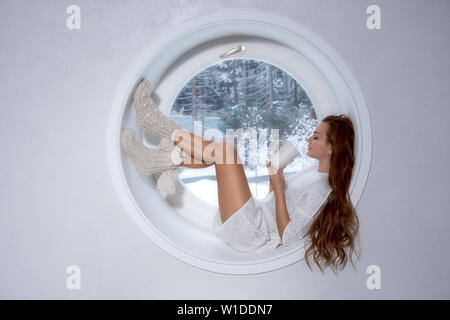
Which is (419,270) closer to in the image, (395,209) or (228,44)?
(395,209)

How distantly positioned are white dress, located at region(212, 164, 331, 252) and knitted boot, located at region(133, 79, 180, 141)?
0.41 m

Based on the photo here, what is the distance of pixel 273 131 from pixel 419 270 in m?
0.85

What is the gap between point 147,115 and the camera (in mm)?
1379

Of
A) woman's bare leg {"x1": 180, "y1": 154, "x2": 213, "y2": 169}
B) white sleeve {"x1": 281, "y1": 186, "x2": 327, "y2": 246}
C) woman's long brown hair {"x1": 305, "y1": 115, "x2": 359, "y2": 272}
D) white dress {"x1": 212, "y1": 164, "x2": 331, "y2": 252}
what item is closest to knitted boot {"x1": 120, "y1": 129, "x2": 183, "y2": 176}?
woman's bare leg {"x1": 180, "y1": 154, "x2": 213, "y2": 169}

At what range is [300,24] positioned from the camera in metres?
1.34

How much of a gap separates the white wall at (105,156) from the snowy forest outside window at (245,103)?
0.45 meters

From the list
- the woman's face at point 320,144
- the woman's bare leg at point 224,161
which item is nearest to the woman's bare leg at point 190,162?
the woman's bare leg at point 224,161

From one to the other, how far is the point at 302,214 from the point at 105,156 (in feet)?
2.57

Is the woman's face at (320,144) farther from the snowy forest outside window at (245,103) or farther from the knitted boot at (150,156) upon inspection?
the knitted boot at (150,156)

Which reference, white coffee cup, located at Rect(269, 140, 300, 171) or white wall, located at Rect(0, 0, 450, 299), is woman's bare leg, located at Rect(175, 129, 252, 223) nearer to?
white coffee cup, located at Rect(269, 140, 300, 171)

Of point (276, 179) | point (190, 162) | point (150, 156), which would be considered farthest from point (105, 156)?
point (276, 179)

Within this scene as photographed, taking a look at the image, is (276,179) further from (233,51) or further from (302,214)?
(233,51)

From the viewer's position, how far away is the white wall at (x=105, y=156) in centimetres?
134
